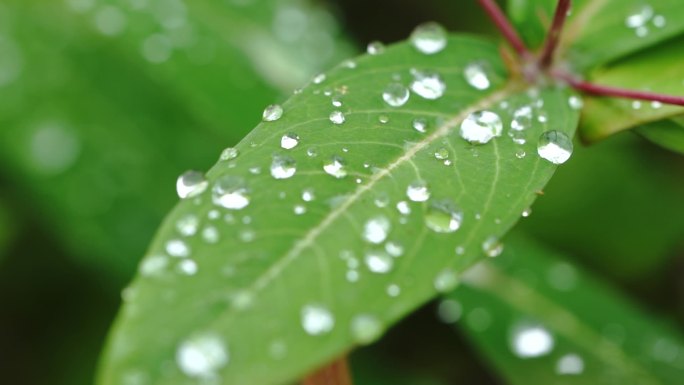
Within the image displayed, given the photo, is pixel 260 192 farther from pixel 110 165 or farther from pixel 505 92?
pixel 110 165

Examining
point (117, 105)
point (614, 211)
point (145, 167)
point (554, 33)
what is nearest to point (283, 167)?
point (554, 33)

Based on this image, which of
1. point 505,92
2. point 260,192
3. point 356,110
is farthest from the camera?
point 505,92

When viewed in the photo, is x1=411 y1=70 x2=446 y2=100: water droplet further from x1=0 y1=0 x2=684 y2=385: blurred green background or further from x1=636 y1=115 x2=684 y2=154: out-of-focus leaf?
x1=0 y1=0 x2=684 y2=385: blurred green background

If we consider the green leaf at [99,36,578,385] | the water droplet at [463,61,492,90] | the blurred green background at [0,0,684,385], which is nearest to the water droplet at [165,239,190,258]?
the green leaf at [99,36,578,385]

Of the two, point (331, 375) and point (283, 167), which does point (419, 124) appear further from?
point (331, 375)

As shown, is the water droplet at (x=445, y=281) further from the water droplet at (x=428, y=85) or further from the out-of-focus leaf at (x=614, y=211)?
the out-of-focus leaf at (x=614, y=211)

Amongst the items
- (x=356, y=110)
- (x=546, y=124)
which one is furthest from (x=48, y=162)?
(x=546, y=124)
